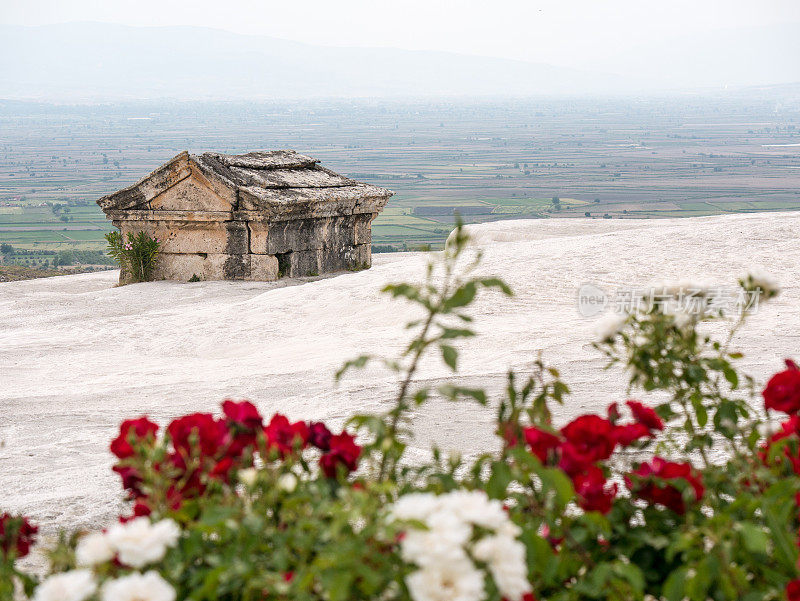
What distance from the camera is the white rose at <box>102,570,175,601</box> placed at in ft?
5.02

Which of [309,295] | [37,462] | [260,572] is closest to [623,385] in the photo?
[37,462]

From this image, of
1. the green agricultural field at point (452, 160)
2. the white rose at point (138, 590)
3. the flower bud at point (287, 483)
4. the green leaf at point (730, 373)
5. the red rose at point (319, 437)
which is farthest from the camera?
the green agricultural field at point (452, 160)

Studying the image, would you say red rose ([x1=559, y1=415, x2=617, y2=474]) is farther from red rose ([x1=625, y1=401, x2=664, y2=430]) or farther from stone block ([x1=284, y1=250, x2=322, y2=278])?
stone block ([x1=284, y1=250, x2=322, y2=278])

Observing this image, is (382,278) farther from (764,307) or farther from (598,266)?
(764,307)

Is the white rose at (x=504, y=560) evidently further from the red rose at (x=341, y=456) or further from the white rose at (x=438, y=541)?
the red rose at (x=341, y=456)

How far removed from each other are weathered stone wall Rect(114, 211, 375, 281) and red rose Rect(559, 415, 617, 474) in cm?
917

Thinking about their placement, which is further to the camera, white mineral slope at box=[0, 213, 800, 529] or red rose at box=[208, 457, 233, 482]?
white mineral slope at box=[0, 213, 800, 529]

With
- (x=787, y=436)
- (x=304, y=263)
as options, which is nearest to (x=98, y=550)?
(x=787, y=436)

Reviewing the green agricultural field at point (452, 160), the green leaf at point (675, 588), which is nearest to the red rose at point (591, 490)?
the green leaf at point (675, 588)

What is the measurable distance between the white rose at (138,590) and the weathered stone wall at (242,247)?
31.3 ft

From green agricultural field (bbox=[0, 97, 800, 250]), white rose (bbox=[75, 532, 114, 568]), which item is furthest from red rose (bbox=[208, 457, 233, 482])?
green agricultural field (bbox=[0, 97, 800, 250])

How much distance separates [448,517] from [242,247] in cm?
997

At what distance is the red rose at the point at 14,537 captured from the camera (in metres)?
2.02

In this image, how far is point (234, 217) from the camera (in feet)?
36.2
